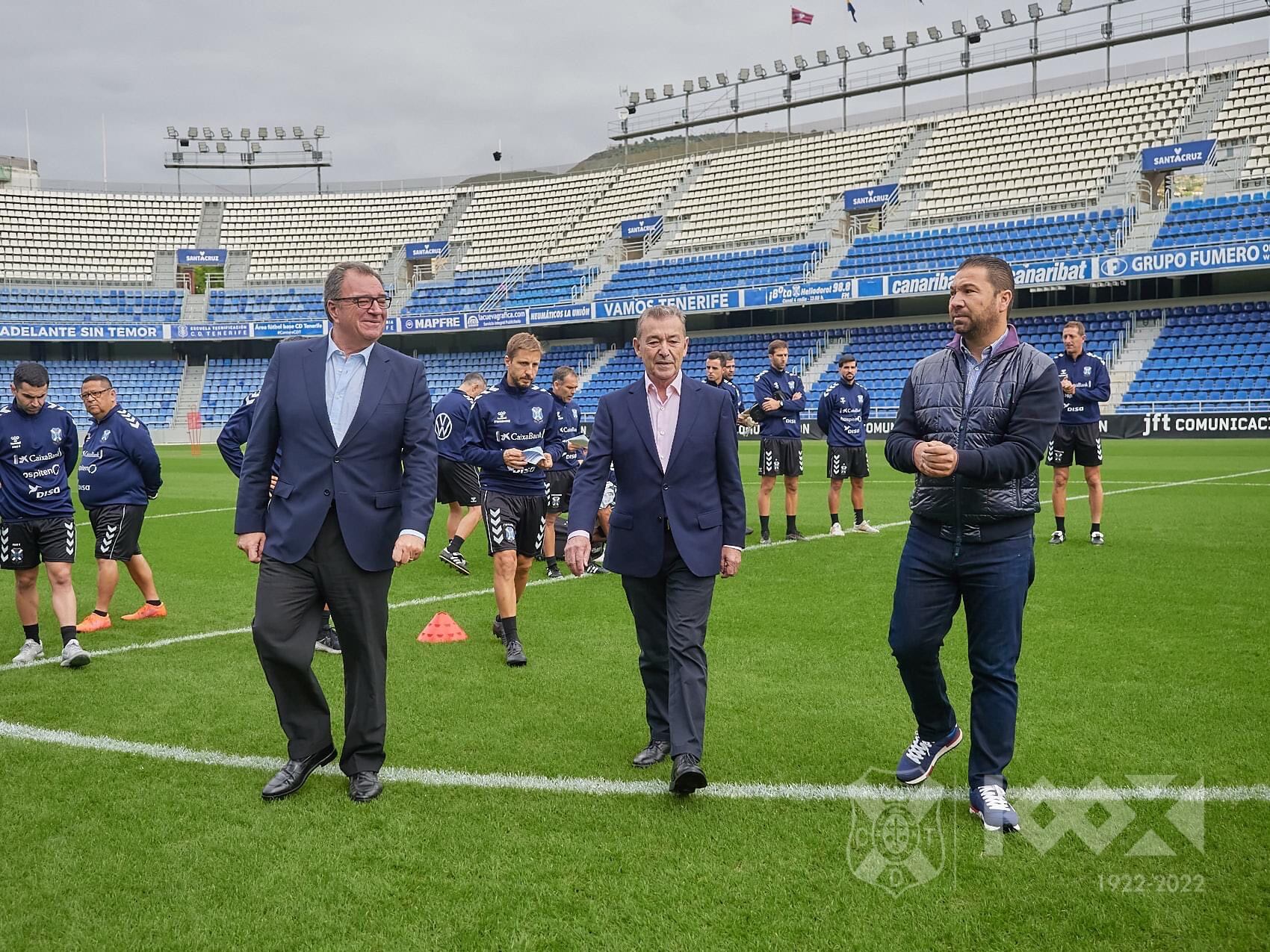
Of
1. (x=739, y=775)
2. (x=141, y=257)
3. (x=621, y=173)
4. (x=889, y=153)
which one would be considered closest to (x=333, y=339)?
(x=739, y=775)

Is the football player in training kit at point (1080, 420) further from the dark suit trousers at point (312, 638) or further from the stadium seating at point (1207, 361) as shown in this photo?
the stadium seating at point (1207, 361)

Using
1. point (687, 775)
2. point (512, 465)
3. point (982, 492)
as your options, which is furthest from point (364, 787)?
point (512, 465)

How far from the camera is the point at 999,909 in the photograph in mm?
3340

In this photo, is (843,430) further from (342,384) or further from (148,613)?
(342,384)

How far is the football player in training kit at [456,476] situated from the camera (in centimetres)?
1064

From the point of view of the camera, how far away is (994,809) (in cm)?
397

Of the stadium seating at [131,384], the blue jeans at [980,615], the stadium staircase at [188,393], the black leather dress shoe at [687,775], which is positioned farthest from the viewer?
the stadium staircase at [188,393]

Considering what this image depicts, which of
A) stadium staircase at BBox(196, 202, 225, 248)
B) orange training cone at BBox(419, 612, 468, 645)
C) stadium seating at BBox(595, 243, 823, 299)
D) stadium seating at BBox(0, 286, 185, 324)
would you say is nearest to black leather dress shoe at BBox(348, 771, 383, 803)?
orange training cone at BBox(419, 612, 468, 645)

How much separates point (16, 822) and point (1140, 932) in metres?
4.23

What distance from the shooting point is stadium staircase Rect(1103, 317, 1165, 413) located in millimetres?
32094

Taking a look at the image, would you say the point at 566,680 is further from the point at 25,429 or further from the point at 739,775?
the point at 25,429

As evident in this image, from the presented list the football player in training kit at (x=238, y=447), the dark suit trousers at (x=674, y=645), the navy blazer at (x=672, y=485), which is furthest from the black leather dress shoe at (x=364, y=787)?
the football player in training kit at (x=238, y=447)

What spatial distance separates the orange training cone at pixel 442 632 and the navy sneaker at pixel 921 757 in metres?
3.87

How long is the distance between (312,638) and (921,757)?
9.03 ft
